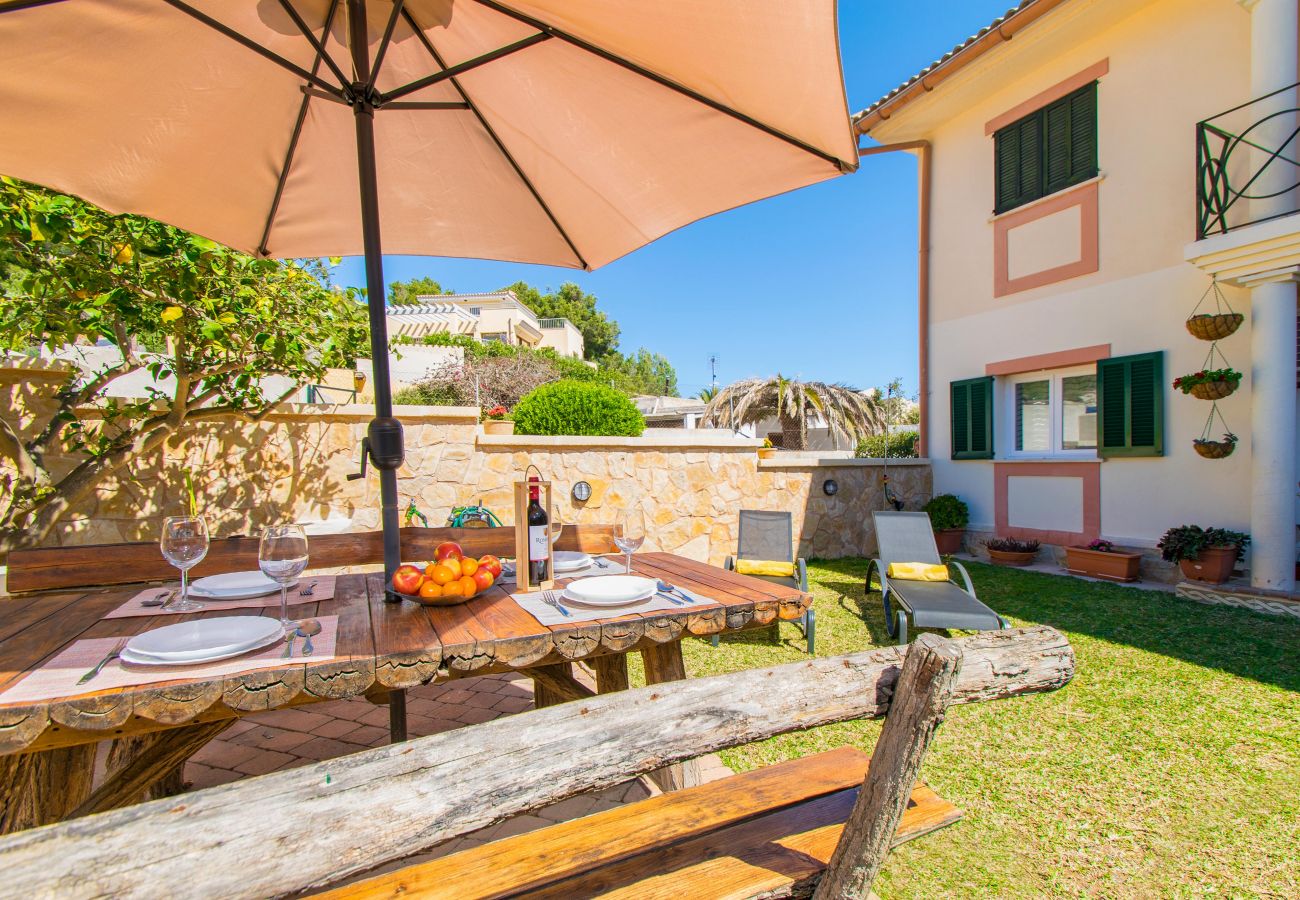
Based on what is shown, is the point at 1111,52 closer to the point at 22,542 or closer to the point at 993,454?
the point at 993,454

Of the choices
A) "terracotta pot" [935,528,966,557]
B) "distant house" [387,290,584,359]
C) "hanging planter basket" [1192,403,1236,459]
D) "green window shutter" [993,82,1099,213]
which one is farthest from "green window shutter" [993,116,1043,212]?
"distant house" [387,290,584,359]

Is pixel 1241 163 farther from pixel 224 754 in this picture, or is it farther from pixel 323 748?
pixel 224 754

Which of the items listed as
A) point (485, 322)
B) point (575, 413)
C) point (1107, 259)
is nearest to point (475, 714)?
point (575, 413)

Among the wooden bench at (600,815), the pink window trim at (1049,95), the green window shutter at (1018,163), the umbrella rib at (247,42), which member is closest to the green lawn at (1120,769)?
the wooden bench at (600,815)

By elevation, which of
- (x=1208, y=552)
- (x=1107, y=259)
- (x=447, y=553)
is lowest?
(x=1208, y=552)

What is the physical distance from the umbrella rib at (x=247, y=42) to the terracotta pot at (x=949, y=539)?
7.95 m

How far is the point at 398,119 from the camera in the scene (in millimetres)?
2570

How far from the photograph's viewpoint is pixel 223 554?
250 cm

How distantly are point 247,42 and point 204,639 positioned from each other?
6.07 ft

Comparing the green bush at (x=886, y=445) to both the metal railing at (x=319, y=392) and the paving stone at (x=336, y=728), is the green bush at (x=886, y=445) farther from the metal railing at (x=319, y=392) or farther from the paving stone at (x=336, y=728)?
the paving stone at (x=336, y=728)

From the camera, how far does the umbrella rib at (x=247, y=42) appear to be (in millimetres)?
1870

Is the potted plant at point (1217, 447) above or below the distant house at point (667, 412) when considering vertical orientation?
below

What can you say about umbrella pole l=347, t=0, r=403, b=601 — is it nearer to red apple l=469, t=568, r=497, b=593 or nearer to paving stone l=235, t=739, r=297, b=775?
red apple l=469, t=568, r=497, b=593

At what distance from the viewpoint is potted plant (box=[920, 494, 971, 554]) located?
7.95m
